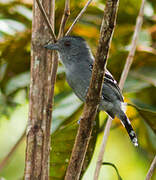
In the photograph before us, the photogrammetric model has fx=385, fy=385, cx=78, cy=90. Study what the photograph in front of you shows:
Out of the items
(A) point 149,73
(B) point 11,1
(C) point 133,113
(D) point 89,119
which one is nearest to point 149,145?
(C) point 133,113

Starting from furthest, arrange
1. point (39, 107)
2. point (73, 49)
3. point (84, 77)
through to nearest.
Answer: point (73, 49), point (84, 77), point (39, 107)

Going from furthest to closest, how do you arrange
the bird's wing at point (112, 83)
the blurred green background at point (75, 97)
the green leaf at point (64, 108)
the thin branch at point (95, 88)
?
the bird's wing at point (112, 83), the green leaf at point (64, 108), the blurred green background at point (75, 97), the thin branch at point (95, 88)

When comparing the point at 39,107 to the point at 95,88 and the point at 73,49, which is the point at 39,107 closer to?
the point at 95,88

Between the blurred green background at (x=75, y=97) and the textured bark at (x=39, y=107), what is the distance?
0.62 m

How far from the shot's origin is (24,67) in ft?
13.1

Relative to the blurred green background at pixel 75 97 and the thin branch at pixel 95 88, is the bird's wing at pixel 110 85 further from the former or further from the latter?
the thin branch at pixel 95 88

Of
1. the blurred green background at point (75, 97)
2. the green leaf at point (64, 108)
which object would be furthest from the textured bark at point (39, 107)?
the green leaf at point (64, 108)

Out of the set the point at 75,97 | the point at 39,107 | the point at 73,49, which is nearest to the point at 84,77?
the point at 75,97

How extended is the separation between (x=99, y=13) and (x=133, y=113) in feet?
3.68

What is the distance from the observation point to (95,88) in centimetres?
202

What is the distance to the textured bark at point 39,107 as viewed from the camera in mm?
2309

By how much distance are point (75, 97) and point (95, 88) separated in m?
1.55

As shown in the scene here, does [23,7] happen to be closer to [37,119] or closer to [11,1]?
[11,1]

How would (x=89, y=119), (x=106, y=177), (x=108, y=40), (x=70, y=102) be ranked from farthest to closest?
1. (x=106, y=177)
2. (x=70, y=102)
3. (x=89, y=119)
4. (x=108, y=40)
